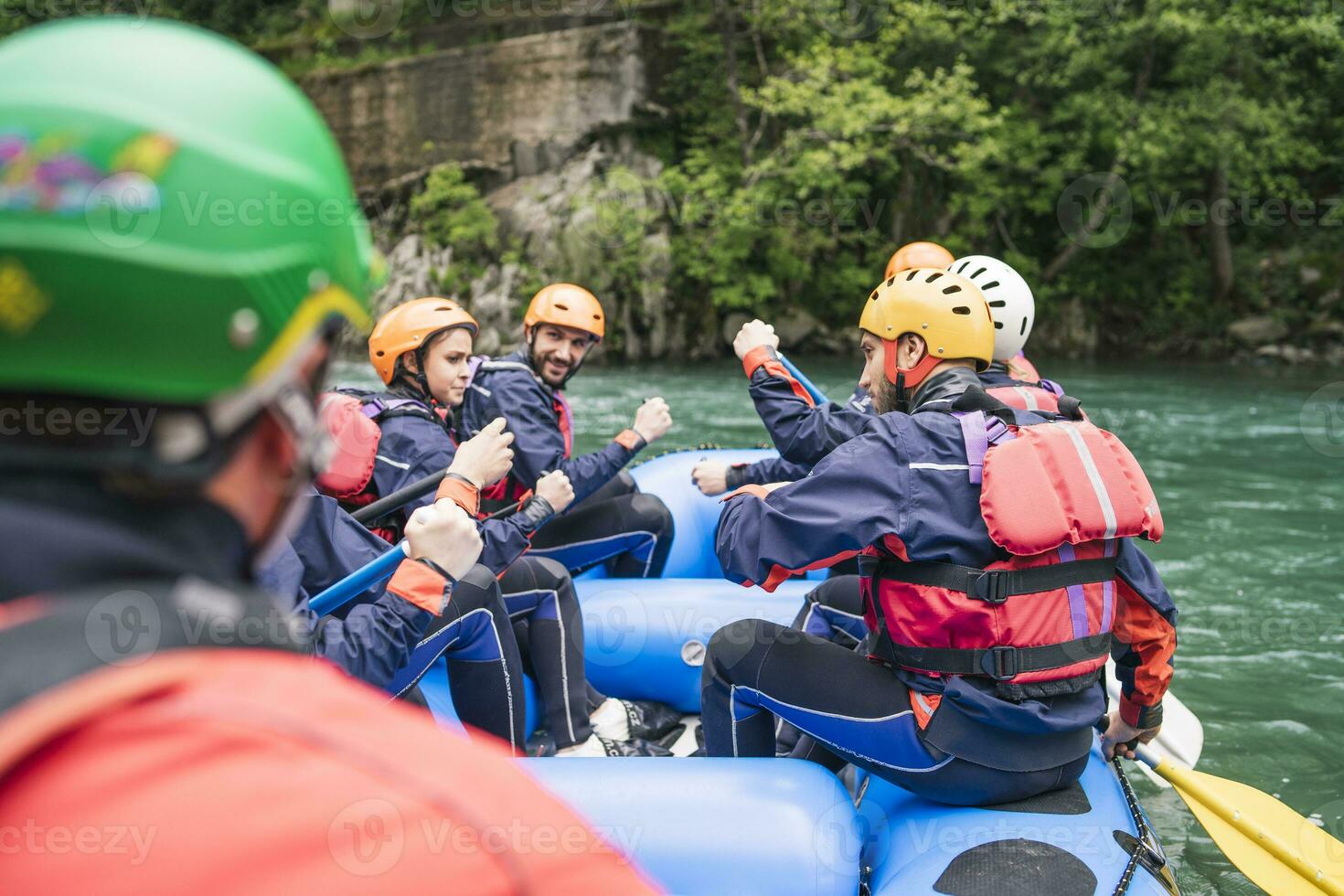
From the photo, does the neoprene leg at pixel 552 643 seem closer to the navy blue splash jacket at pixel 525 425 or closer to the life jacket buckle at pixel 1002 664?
the navy blue splash jacket at pixel 525 425

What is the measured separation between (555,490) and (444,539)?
136cm

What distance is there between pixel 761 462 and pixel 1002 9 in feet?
49.4

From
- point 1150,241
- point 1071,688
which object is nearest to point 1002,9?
point 1150,241

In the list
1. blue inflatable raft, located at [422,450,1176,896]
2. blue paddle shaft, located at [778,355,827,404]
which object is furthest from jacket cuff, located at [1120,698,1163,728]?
blue paddle shaft, located at [778,355,827,404]

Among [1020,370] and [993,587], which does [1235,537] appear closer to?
[1020,370]

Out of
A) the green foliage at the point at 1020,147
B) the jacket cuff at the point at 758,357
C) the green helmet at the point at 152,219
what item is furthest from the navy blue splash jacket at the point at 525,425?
the green foliage at the point at 1020,147

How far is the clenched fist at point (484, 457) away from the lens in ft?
9.40

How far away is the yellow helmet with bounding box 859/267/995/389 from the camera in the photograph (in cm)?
273

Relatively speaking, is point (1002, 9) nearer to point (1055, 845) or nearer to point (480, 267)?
point (480, 267)

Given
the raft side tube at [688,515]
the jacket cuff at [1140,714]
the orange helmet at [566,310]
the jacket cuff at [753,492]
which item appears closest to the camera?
the jacket cuff at [753,492]

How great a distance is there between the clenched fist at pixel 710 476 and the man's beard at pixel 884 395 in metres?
1.15

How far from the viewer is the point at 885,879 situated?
7.27ft

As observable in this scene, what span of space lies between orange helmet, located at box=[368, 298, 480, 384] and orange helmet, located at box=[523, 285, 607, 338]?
0.53 meters

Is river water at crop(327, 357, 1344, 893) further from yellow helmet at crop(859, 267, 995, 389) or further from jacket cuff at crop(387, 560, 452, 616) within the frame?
jacket cuff at crop(387, 560, 452, 616)
